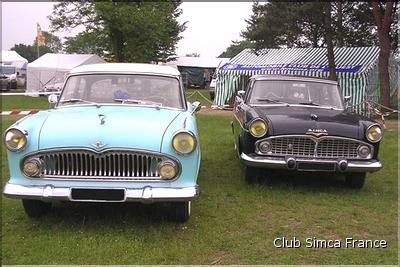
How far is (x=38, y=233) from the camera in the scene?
4.80 meters

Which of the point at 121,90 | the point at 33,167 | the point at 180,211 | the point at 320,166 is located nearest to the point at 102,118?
the point at 33,167

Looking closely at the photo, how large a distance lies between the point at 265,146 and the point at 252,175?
0.58 metres

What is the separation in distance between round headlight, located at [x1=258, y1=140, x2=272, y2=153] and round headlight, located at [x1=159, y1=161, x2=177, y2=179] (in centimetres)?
209

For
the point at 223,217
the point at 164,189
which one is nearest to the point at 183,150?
the point at 164,189

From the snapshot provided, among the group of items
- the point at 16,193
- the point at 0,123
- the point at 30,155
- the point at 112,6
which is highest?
the point at 112,6

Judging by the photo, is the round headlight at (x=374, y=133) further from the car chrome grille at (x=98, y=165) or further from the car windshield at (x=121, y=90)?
the car chrome grille at (x=98, y=165)

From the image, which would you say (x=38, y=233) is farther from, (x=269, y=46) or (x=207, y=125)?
Answer: (x=269, y=46)

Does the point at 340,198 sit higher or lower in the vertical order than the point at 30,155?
lower

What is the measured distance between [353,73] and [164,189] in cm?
1723

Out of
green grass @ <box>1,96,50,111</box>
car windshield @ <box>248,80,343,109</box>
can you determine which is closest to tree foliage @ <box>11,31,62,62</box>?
green grass @ <box>1,96,50,111</box>

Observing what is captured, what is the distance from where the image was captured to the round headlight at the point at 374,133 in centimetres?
654

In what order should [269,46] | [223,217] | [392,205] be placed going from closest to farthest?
[223,217] → [392,205] → [269,46]

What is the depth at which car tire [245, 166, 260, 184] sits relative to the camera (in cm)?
688

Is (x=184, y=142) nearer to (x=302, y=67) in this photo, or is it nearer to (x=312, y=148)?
(x=312, y=148)
